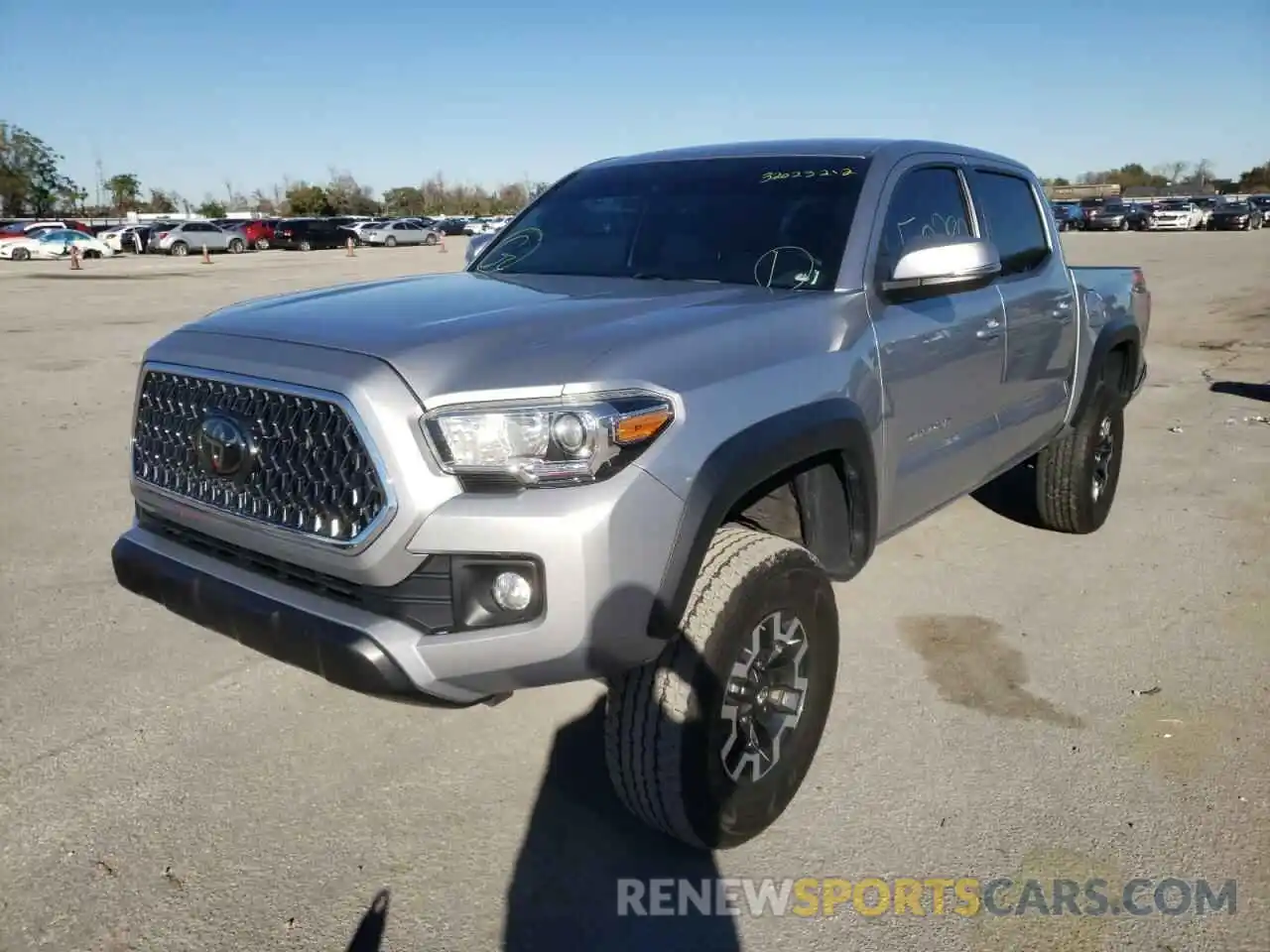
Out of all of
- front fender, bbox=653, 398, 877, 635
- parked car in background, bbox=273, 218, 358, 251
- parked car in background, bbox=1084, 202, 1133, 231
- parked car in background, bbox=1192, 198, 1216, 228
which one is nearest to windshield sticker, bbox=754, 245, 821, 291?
front fender, bbox=653, 398, 877, 635

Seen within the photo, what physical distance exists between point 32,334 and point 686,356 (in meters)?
13.9

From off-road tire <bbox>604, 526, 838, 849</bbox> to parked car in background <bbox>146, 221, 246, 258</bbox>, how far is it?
4350cm

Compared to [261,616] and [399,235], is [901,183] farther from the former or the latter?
[399,235]

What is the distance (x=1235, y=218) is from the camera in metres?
47.6

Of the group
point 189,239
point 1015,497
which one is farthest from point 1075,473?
point 189,239

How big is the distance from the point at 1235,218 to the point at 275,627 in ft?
183

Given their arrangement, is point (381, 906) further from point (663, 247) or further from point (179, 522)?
point (663, 247)

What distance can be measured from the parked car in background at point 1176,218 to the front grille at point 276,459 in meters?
53.6

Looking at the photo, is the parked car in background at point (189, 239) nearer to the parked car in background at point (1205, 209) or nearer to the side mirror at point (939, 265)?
the side mirror at point (939, 265)

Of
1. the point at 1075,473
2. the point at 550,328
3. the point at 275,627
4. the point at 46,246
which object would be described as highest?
the point at 46,246

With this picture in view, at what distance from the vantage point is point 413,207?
98812mm

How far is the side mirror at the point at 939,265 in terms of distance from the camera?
2.98m

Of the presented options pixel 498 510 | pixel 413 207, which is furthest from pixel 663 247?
pixel 413 207

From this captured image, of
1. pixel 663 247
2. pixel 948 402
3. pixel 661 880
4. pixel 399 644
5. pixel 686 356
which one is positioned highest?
pixel 663 247
